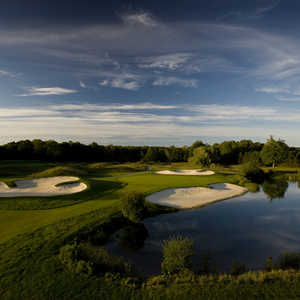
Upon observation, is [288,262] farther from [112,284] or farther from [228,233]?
[112,284]

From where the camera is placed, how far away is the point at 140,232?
14.8 meters

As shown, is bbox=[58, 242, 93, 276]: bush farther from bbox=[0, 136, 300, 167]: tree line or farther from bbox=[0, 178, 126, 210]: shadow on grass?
bbox=[0, 136, 300, 167]: tree line

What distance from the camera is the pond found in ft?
36.9

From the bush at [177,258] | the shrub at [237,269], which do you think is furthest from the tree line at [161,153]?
the bush at [177,258]

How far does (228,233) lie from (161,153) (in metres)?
81.2

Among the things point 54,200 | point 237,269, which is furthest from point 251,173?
point 54,200

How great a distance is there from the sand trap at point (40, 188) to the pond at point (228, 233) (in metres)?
11.2

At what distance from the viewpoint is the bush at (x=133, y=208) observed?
603 inches

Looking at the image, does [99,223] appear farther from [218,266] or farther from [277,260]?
[277,260]

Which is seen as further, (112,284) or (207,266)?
(207,266)

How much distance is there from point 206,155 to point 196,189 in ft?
126

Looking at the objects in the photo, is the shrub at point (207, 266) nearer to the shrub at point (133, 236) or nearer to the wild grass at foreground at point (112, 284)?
the wild grass at foreground at point (112, 284)

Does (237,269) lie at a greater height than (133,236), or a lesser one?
greater

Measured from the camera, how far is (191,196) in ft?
78.9
